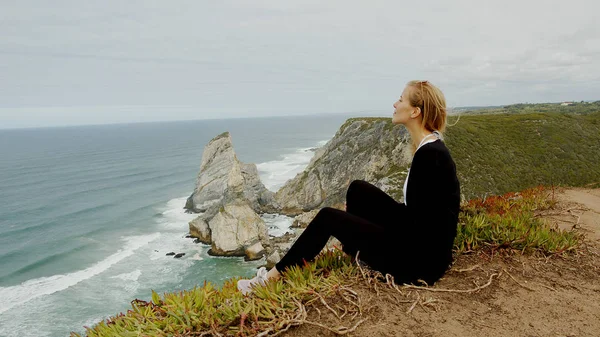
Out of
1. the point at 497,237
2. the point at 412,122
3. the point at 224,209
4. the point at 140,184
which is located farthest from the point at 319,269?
the point at 140,184

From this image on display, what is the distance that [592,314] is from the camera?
383 centimetres

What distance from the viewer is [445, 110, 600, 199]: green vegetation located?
1758 inches

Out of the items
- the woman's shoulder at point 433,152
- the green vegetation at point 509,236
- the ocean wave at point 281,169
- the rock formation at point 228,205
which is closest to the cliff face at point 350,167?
the rock formation at point 228,205

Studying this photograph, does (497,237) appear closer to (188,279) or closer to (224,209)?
(188,279)

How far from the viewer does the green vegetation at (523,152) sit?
147 feet

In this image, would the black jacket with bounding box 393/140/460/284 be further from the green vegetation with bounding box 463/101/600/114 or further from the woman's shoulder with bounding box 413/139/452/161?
the green vegetation with bounding box 463/101/600/114

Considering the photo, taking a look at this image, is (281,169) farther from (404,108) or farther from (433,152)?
(433,152)

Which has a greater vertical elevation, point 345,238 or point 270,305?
point 345,238

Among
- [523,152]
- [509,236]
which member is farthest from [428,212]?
[523,152]

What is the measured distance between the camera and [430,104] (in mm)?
4027

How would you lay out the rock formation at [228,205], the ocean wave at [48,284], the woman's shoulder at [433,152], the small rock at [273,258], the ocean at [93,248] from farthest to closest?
the rock formation at [228,205] < the small rock at [273,258] < the ocean wave at [48,284] < the ocean at [93,248] < the woman's shoulder at [433,152]

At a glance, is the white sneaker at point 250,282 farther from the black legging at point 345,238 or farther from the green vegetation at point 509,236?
the green vegetation at point 509,236

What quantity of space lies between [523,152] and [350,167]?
2513cm

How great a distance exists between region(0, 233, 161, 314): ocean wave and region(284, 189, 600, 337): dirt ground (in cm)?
3387
